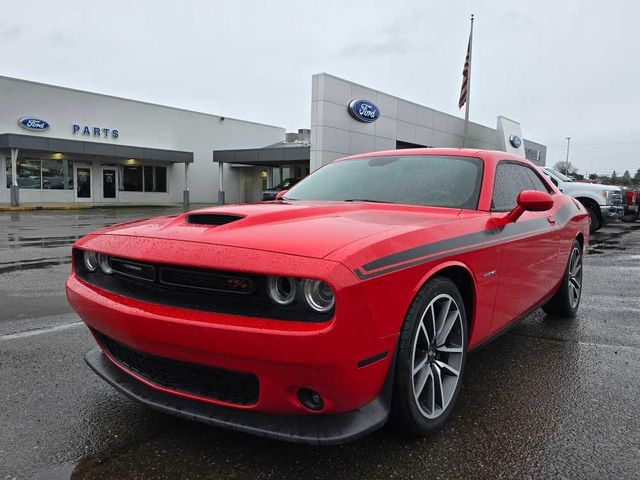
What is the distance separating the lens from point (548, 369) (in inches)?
134

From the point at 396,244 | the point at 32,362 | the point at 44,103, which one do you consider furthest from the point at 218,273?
the point at 44,103

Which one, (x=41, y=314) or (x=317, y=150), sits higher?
(x=317, y=150)

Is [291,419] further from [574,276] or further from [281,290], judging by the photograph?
[574,276]

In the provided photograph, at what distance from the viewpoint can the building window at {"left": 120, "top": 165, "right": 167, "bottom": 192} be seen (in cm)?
2972

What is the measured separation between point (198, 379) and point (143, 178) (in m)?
30.5

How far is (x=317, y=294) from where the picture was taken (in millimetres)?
1939

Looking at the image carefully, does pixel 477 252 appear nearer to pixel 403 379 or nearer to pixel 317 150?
pixel 403 379

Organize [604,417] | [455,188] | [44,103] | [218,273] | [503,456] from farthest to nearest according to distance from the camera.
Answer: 1. [44,103]
2. [455,188]
3. [604,417]
4. [503,456]
5. [218,273]

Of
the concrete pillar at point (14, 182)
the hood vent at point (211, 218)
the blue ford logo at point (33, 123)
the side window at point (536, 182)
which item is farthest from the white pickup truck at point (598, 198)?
the blue ford logo at point (33, 123)

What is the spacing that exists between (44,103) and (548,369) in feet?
92.2

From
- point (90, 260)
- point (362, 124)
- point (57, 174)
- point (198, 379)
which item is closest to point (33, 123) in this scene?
point (57, 174)

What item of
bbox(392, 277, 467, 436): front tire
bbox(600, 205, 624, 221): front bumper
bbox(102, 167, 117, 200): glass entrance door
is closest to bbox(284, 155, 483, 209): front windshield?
bbox(392, 277, 467, 436): front tire

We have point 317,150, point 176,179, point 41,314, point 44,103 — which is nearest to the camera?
point 41,314

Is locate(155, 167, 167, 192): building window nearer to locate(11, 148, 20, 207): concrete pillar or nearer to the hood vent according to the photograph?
locate(11, 148, 20, 207): concrete pillar
